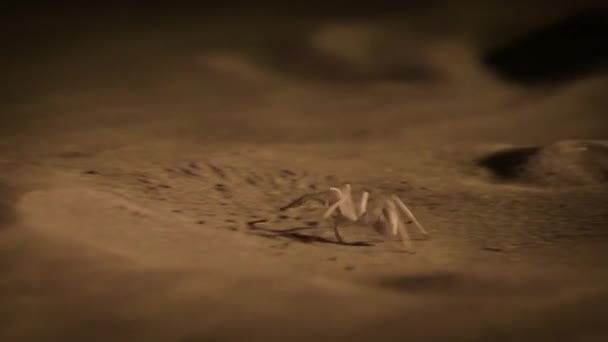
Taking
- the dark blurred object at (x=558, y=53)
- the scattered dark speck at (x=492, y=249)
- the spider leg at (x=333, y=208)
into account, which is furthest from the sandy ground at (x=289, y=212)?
the dark blurred object at (x=558, y=53)

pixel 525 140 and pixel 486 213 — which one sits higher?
pixel 525 140

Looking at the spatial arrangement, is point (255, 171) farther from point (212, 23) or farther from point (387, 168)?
point (212, 23)

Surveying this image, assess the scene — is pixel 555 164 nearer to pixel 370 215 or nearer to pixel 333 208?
pixel 370 215

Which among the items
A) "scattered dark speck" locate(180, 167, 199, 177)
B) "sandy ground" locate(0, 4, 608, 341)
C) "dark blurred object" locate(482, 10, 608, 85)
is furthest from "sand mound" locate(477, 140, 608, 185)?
"dark blurred object" locate(482, 10, 608, 85)

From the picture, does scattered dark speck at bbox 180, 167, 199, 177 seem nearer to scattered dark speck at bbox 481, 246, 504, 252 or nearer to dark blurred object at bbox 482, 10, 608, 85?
scattered dark speck at bbox 481, 246, 504, 252

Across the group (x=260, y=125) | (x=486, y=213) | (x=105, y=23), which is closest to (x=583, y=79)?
(x=260, y=125)

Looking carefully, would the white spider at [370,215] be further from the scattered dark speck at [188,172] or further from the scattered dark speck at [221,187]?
the scattered dark speck at [188,172]

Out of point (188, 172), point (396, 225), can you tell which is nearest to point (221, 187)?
point (188, 172)
